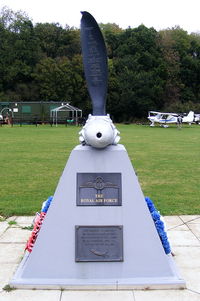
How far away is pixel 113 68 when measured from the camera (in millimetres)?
50688

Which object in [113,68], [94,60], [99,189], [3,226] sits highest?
[113,68]

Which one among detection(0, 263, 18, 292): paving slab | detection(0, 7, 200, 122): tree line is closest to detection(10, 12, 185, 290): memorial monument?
detection(0, 263, 18, 292): paving slab

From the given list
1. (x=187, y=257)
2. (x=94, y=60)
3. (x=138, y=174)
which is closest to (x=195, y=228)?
(x=187, y=257)

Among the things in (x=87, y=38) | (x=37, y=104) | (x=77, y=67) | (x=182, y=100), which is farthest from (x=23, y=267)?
(x=182, y=100)

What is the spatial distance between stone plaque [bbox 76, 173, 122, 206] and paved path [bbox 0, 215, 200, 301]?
0.90 meters

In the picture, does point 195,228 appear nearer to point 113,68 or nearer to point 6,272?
point 6,272

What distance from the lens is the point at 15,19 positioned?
55719mm

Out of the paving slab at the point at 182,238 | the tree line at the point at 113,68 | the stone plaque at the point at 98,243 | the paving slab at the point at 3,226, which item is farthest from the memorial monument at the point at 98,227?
the tree line at the point at 113,68
